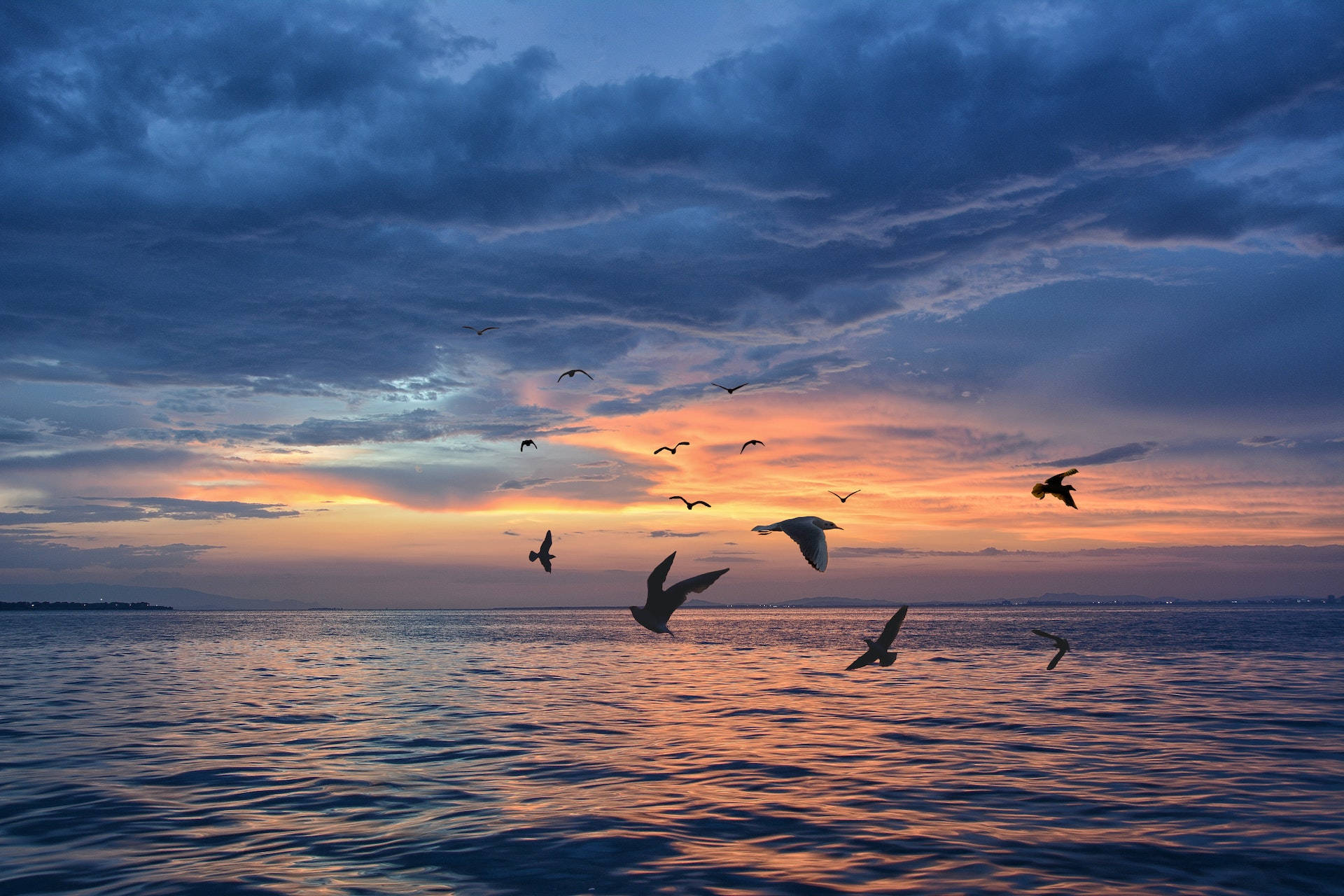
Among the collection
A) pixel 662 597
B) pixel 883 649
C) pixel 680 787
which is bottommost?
pixel 680 787

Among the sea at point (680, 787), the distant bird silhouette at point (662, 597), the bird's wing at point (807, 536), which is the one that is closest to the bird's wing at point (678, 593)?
the distant bird silhouette at point (662, 597)

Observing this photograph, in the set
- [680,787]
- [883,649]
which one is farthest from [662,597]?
[680,787]

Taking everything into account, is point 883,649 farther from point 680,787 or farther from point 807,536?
point 680,787

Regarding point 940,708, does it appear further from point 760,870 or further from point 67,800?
point 67,800

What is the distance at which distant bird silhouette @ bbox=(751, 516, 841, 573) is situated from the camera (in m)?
9.67

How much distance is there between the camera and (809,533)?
10.1 meters

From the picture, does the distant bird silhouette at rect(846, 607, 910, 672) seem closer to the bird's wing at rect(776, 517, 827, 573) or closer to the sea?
the bird's wing at rect(776, 517, 827, 573)

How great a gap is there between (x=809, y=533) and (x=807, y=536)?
48mm

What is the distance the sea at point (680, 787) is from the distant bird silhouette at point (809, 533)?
4.17 meters

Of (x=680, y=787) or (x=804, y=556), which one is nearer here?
(x=804, y=556)

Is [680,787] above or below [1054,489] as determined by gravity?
below

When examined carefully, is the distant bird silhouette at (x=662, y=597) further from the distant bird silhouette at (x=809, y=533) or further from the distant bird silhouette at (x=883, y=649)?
the distant bird silhouette at (x=883, y=649)

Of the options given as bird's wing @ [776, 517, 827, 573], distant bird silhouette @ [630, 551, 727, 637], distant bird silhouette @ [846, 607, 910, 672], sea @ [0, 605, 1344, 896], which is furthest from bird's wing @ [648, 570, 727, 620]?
sea @ [0, 605, 1344, 896]

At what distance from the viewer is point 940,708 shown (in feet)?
84.1
